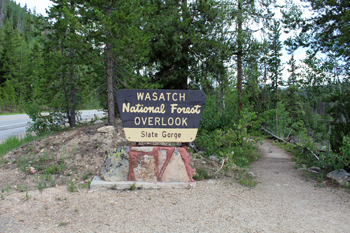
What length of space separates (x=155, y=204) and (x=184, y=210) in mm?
543

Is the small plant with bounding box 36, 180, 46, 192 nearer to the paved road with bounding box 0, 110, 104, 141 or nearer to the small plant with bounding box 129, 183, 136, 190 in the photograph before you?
the small plant with bounding box 129, 183, 136, 190

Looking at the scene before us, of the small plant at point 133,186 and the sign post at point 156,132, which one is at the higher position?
the sign post at point 156,132

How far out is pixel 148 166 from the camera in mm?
4820

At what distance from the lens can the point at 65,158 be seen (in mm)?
5750

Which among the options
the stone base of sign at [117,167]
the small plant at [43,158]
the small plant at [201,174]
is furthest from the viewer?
the small plant at [43,158]

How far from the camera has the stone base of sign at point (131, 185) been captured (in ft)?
15.0

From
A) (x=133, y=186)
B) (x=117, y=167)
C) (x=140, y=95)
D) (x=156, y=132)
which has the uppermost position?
(x=140, y=95)

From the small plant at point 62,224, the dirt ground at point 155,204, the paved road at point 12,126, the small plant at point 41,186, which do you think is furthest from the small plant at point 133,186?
the paved road at point 12,126

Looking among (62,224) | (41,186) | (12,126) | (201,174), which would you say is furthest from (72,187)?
(12,126)

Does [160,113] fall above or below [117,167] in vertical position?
above

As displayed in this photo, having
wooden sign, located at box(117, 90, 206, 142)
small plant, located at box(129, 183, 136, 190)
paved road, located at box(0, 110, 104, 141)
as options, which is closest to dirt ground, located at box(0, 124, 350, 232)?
small plant, located at box(129, 183, 136, 190)

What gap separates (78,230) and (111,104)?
4.35 meters

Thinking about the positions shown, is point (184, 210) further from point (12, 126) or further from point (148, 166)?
point (12, 126)

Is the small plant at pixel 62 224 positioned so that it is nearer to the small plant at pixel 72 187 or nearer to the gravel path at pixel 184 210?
the gravel path at pixel 184 210
